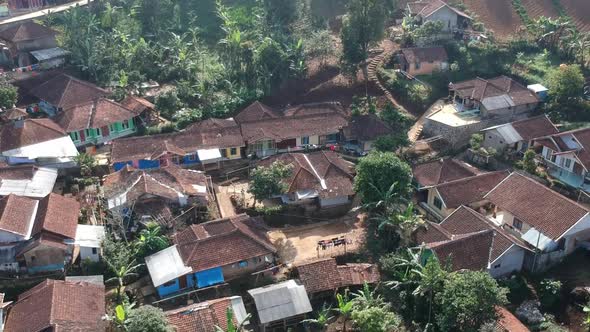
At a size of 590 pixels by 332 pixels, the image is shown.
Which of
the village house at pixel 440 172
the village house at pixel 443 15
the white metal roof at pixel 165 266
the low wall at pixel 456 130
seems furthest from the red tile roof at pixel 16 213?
the village house at pixel 443 15

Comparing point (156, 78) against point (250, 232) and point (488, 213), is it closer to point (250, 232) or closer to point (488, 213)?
point (250, 232)

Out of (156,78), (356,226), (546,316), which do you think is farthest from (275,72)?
(546,316)

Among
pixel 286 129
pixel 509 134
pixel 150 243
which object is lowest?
pixel 150 243

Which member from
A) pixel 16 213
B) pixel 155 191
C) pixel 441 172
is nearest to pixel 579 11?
pixel 441 172

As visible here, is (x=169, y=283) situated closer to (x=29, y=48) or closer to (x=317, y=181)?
(x=317, y=181)

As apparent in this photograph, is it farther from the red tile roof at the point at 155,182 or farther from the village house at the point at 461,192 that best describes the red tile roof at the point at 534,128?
the red tile roof at the point at 155,182

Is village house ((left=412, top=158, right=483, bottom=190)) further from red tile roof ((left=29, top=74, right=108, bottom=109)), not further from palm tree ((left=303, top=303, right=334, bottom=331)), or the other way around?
red tile roof ((left=29, top=74, right=108, bottom=109))
